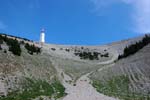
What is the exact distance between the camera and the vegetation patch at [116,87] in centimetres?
3875

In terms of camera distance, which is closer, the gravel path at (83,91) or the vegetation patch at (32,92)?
the vegetation patch at (32,92)

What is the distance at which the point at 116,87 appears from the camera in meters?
45.0

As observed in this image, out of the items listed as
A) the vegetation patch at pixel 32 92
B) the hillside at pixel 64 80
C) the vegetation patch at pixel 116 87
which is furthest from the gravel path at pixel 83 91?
the vegetation patch at pixel 32 92

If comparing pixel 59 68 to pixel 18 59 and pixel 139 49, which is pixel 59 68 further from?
pixel 139 49

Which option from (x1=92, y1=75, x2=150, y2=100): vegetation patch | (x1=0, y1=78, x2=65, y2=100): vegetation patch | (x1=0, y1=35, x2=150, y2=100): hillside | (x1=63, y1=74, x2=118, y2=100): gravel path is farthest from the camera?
(x1=92, y1=75, x2=150, y2=100): vegetation patch

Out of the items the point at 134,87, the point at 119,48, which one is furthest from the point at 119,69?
the point at 119,48

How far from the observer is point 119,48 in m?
118

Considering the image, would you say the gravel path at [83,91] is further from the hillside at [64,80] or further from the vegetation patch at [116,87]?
the vegetation patch at [116,87]

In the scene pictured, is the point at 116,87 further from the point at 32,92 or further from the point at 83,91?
the point at 32,92

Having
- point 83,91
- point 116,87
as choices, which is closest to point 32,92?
point 83,91

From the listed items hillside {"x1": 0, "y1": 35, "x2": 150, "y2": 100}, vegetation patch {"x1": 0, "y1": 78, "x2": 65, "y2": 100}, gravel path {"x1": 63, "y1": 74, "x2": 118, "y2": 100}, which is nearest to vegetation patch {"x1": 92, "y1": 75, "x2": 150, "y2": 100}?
hillside {"x1": 0, "y1": 35, "x2": 150, "y2": 100}

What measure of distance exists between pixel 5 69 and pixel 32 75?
4942 mm

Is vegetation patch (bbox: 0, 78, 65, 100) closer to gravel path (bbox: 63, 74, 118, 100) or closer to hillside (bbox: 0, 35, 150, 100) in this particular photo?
hillside (bbox: 0, 35, 150, 100)

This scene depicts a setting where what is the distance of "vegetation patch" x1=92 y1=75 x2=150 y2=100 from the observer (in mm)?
38750
